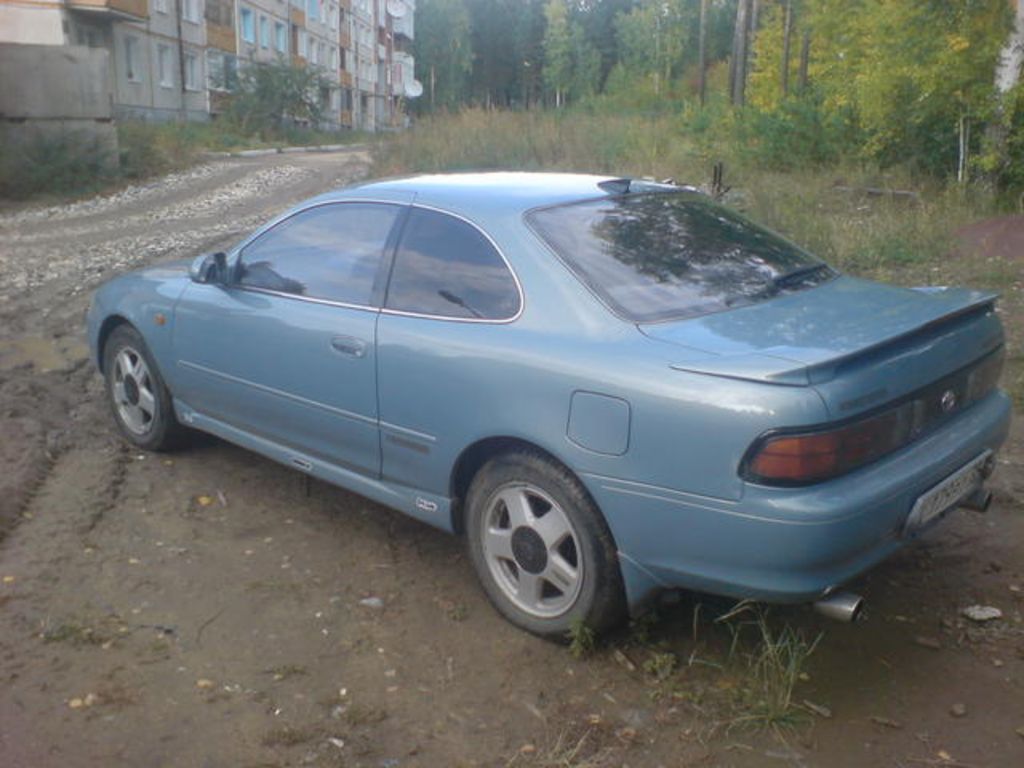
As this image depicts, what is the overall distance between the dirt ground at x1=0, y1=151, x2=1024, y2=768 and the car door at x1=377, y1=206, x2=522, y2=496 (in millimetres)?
632

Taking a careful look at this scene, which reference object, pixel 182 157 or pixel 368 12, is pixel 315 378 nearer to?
pixel 182 157

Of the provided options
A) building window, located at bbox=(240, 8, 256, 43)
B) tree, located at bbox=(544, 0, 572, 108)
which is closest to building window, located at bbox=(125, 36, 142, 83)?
building window, located at bbox=(240, 8, 256, 43)

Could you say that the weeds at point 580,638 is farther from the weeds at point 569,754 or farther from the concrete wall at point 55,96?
the concrete wall at point 55,96

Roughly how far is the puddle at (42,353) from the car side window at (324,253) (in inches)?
119

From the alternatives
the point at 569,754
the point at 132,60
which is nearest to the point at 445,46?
the point at 132,60

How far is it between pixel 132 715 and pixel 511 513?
140cm

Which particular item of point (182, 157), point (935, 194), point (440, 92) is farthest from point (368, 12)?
point (935, 194)

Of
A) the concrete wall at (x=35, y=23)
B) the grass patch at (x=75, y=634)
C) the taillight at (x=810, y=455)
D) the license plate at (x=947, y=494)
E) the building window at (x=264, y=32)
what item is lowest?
the grass patch at (x=75, y=634)

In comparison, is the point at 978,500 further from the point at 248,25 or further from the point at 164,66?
the point at 248,25

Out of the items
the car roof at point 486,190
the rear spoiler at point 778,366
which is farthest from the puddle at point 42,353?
the rear spoiler at point 778,366

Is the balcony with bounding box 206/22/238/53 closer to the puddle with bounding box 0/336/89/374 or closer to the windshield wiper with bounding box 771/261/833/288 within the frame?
the puddle with bounding box 0/336/89/374

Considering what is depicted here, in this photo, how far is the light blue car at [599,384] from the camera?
319 cm

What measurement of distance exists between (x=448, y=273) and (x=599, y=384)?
1.00m

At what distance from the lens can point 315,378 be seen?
4469 mm
